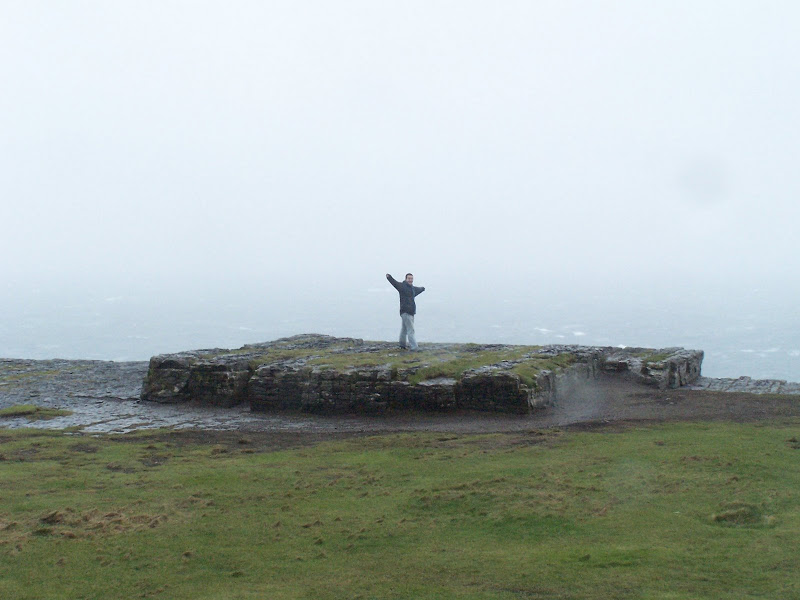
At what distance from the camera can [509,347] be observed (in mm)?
29938

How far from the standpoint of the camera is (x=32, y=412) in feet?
76.6

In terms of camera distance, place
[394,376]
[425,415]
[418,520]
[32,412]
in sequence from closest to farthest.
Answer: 1. [418,520]
2. [425,415]
3. [394,376]
4. [32,412]

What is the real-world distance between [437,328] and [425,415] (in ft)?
407

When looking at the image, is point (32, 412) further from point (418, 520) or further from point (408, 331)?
point (418, 520)

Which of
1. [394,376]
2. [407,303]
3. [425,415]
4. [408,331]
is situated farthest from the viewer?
[408,331]

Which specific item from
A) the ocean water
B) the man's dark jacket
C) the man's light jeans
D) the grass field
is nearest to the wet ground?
the grass field

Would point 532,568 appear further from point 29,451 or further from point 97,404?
point 97,404

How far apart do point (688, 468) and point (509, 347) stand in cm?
1667

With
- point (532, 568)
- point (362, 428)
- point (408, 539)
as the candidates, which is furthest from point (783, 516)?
point (362, 428)

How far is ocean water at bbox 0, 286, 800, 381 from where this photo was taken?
109438 mm

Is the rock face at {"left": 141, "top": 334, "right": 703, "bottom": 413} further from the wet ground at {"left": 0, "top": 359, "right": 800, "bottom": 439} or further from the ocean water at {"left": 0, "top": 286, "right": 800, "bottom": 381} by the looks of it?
the ocean water at {"left": 0, "top": 286, "right": 800, "bottom": 381}

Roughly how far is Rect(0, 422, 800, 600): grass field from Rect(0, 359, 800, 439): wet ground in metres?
2.88

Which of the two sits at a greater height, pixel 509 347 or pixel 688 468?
pixel 509 347

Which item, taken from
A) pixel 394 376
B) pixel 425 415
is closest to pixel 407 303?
pixel 394 376
